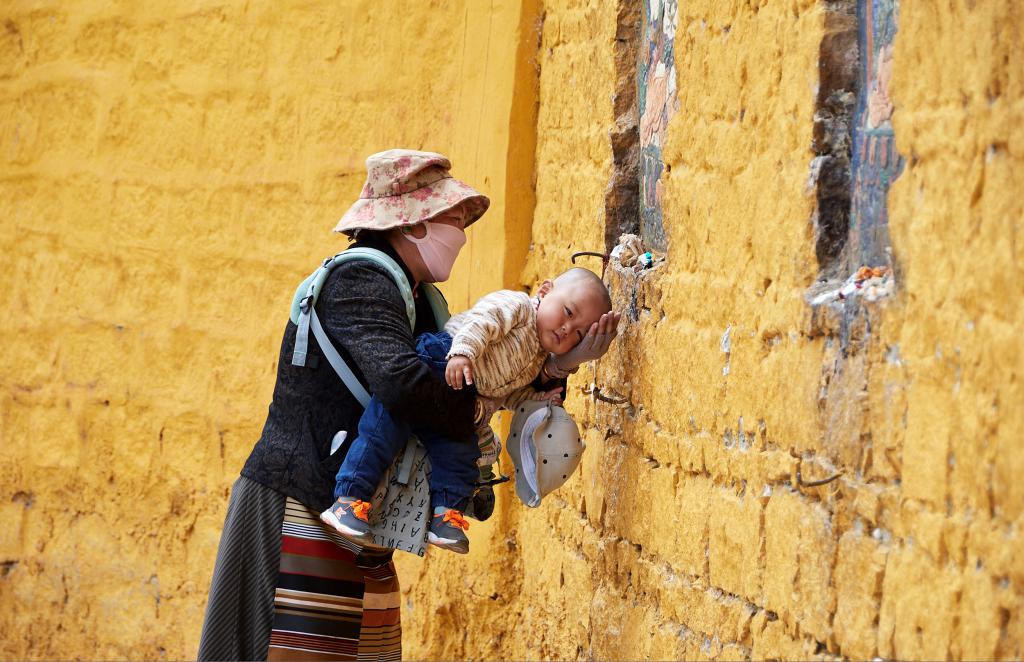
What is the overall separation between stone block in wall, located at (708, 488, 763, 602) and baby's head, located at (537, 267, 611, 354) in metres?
0.53

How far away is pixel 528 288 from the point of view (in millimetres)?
5016

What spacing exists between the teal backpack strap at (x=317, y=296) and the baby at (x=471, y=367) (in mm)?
119

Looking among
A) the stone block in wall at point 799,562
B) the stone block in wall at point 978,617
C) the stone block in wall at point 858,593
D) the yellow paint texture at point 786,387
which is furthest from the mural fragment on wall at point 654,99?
the stone block in wall at point 978,617

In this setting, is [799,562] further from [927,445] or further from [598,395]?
[598,395]

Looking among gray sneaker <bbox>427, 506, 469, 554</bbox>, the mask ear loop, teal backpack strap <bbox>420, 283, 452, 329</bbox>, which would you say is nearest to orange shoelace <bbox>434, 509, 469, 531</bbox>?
gray sneaker <bbox>427, 506, 469, 554</bbox>

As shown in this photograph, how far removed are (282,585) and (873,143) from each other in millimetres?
1930

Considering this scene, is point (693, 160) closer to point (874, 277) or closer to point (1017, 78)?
point (874, 277)

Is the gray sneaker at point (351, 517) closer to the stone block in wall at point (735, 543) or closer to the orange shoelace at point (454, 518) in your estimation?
the orange shoelace at point (454, 518)

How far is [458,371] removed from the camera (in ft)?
10.5

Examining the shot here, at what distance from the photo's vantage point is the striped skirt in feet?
11.7

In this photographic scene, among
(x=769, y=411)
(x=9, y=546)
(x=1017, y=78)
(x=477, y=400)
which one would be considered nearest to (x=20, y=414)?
(x=9, y=546)

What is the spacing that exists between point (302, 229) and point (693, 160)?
107 inches

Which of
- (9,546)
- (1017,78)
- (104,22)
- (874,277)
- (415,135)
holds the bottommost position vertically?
(9,546)

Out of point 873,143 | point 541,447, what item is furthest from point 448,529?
point 873,143
